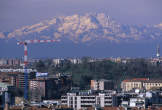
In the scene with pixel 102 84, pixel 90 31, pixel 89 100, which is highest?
pixel 90 31

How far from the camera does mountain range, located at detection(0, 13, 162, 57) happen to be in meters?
109

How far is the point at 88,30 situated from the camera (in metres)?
116

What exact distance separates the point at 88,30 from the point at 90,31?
684mm

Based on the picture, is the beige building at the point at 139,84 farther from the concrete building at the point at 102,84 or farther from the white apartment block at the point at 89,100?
the white apartment block at the point at 89,100

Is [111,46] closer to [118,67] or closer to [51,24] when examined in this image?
[51,24]

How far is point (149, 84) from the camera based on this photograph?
145ft

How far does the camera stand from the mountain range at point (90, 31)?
109062 millimetres

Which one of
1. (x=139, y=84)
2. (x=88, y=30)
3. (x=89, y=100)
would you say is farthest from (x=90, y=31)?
(x=89, y=100)

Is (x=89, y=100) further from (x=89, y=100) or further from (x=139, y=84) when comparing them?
(x=139, y=84)

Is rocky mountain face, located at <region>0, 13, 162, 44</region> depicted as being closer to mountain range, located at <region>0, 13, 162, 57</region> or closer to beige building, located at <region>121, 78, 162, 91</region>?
mountain range, located at <region>0, 13, 162, 57</region>

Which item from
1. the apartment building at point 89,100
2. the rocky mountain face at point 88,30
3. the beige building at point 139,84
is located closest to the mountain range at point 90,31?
the rocky mountain face at point 88,30

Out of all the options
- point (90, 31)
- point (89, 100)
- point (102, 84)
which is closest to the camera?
point (89, 100)

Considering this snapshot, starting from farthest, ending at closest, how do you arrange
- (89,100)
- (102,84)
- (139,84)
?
(139,84) → (102,84) → (89,100)

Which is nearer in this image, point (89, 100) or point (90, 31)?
point (89, 100)
